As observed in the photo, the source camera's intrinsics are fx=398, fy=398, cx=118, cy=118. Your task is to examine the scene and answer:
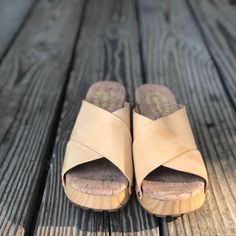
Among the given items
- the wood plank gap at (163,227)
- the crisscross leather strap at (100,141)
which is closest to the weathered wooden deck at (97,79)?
the wood plank gap at (163,227)

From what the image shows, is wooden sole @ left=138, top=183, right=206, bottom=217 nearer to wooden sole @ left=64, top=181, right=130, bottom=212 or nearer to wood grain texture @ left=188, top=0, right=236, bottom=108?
wooden sole @ left=64, top=181, right=130, bottom=212

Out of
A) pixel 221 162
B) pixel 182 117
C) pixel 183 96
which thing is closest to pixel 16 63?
pixel 183 96

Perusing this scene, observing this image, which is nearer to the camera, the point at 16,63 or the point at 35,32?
the point at 16,63

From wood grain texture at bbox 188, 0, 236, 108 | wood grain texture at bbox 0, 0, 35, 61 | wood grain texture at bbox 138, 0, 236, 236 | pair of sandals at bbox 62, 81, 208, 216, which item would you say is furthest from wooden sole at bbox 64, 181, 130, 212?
wood grain texture at bbox 0, 0, 35, 61

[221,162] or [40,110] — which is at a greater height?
[221,162]

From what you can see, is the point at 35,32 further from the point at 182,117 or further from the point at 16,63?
the point at 182,117

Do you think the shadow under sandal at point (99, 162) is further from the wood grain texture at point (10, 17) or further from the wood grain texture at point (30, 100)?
the wood grain texture at point (10, 17)
